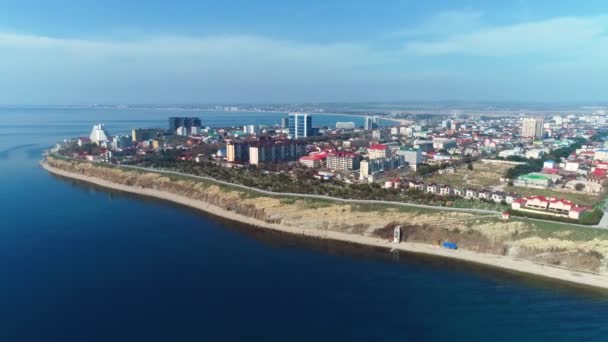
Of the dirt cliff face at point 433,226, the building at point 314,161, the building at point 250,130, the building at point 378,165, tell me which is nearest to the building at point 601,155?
the building at point 378,165

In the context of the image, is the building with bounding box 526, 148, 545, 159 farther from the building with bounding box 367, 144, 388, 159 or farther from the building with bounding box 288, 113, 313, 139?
the building with bounding box 288, 113, 313, 139

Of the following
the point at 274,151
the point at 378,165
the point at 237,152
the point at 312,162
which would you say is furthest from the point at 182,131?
the point at 378,165

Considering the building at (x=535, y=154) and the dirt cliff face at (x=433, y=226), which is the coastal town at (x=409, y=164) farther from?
the dirt cliff face at (x=433, y=226)

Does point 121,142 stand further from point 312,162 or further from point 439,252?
point 439,252

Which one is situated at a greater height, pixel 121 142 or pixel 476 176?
pixel 121 142

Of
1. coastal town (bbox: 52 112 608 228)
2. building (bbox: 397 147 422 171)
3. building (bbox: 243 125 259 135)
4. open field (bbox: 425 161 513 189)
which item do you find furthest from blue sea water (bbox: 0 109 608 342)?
building (bbox: 243 125 259 135)

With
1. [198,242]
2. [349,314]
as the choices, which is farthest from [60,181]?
[349,314]
